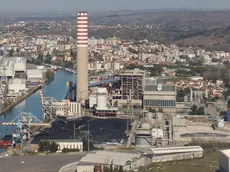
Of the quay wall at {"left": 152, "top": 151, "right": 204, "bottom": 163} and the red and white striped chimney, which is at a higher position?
the red and white striped chimney

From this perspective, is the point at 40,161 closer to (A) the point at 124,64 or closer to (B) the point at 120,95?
(B) the point at 120,95

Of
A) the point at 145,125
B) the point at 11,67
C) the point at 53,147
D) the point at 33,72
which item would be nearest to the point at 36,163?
the point at 53,147

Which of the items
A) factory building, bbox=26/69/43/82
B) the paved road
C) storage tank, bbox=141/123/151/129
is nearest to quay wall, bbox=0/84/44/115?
factory building, bbox=26/69/43/82

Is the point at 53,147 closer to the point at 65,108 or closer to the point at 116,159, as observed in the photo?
the point at 116,159

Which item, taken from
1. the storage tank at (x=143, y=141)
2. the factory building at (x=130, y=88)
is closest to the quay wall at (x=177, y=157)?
the storage tank at (x=143, y=141)

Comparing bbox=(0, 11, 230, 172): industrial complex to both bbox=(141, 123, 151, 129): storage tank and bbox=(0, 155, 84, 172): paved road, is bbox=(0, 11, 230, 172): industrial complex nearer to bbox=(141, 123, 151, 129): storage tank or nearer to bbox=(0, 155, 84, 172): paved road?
bbox=(141, 123, 151, 129): storage tank

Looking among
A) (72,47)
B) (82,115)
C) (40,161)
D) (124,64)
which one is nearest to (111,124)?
(82,115)

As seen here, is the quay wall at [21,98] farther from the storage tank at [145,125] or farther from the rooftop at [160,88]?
the storage tank at [145,125]
